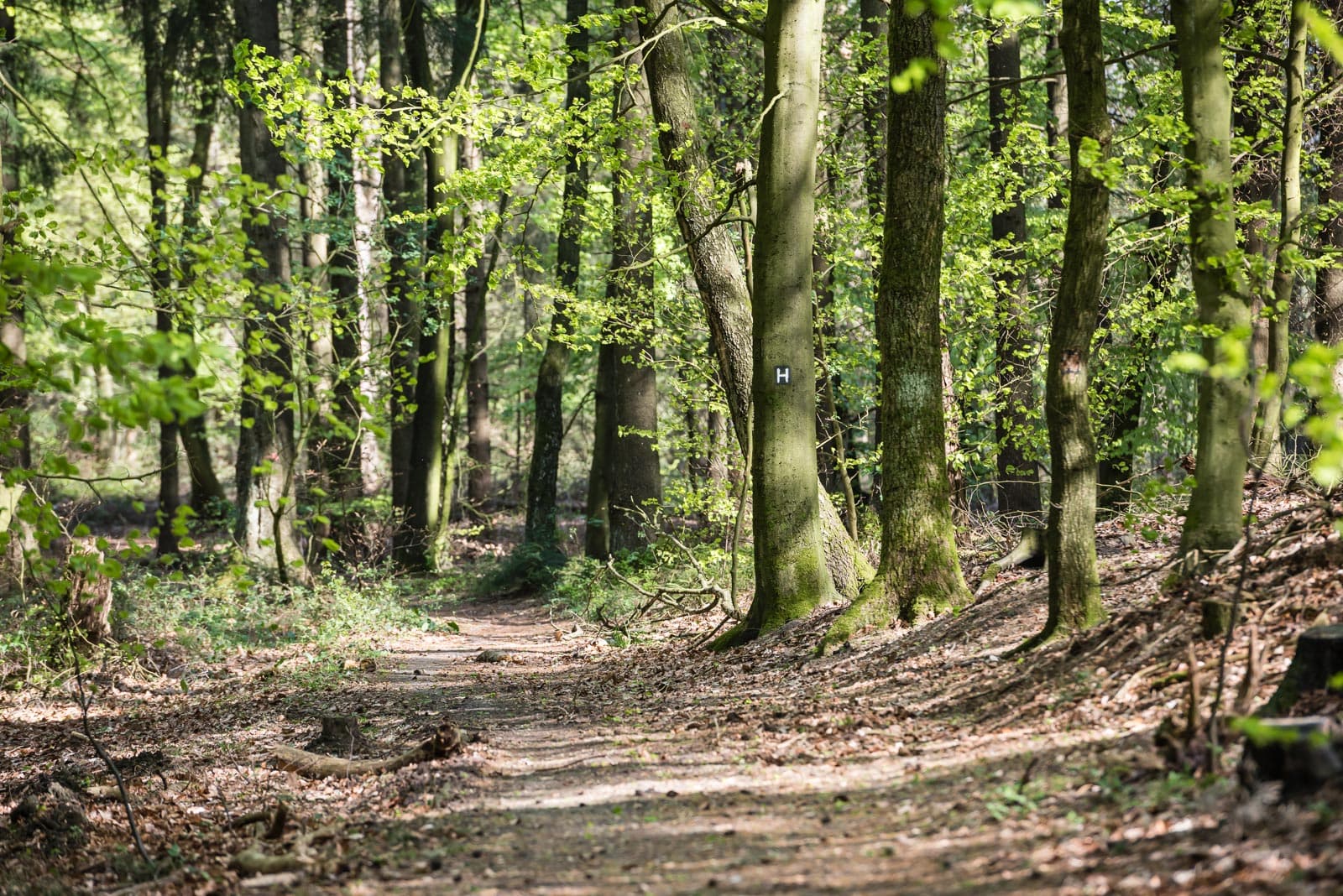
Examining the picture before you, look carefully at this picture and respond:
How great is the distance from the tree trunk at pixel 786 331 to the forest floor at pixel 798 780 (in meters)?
0.60

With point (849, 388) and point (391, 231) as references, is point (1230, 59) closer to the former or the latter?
point (849, 388)

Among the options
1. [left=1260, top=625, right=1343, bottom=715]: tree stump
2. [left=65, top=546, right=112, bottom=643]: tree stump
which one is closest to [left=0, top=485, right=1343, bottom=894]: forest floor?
[left=1260, top=625, right=1343, bottom=715]: tree stump

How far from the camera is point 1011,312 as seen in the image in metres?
12.8

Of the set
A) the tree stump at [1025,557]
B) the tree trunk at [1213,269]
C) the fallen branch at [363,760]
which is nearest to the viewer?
the tree trunk at [1213,269]

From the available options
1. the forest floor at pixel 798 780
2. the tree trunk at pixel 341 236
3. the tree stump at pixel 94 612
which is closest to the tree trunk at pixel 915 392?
the forest floor at pixel 798 780

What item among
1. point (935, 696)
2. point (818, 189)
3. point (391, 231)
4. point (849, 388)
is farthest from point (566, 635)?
point (391, 231)

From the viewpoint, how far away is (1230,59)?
10.0 meters

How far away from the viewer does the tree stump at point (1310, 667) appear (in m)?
4.34

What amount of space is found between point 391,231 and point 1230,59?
14915 mm

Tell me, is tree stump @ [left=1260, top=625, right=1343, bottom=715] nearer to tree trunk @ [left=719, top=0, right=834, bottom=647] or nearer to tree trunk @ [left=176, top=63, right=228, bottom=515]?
tree trunk @ [left=719, top=0, right=834, bottom=647]

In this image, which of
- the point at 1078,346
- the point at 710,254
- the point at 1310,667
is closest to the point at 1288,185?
the point at 1078,346

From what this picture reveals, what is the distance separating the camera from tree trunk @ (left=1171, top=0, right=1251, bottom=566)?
5926mm

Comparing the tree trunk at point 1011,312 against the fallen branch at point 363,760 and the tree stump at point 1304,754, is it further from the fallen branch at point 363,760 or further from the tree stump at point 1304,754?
the tree stump at point 1304,754

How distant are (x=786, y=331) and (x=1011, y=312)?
4113 millimetres
